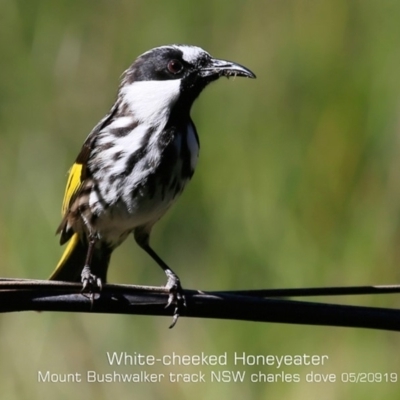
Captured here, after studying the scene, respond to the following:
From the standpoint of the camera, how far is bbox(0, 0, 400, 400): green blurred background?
559 centimetres

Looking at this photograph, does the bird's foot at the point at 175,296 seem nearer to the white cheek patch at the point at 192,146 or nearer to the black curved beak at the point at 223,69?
the white cheek patch at the point at 192,146

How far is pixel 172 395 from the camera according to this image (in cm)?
564

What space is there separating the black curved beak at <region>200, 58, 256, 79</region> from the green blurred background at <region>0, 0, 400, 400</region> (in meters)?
1.08

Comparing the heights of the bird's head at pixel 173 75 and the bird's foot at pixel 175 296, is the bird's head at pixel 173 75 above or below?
above

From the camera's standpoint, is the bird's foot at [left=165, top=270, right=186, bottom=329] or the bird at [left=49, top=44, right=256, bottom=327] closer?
the bird's foot at [left=165, top=270, right=186, bottom=329]

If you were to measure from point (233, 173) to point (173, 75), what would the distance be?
3.82 feet

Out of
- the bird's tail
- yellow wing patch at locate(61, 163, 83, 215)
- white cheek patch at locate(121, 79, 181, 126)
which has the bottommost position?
the bird's tail

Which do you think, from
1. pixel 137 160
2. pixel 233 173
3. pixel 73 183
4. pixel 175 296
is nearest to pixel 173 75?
pixel 137 160

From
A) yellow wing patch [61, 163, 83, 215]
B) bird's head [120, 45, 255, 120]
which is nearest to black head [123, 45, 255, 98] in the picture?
bird's head [120, 45, 255, 120]

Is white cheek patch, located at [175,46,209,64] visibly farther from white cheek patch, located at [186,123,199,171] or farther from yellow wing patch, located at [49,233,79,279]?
yellow wing patch, located at [49,233,79,279]

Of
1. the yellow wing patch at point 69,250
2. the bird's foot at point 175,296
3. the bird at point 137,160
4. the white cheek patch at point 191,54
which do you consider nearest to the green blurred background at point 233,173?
the yellow wing patch at point 69,250

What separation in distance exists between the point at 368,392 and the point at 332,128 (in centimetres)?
157

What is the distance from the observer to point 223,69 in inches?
185

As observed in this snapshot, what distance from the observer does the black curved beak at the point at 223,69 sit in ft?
15.1
